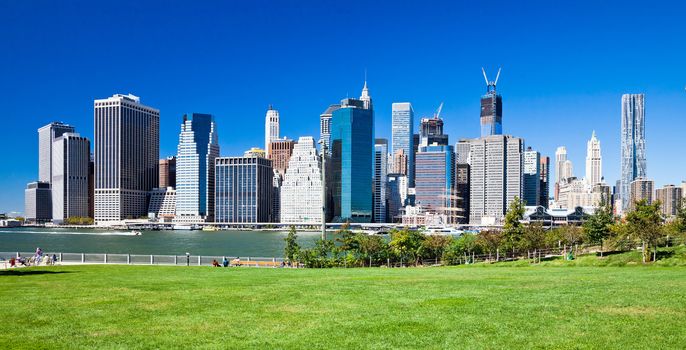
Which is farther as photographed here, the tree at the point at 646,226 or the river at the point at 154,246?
the river at the point at 154,246

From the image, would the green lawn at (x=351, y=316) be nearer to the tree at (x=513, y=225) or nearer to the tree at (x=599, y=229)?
Answer: the tree at (x=513, y=225)

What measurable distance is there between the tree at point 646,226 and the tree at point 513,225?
9.61 metres

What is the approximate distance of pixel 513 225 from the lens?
5081 cm

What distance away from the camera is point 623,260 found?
36.4 metres

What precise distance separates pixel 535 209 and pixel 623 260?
160863 mm

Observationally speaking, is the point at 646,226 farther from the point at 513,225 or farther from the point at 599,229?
the point at 599,229

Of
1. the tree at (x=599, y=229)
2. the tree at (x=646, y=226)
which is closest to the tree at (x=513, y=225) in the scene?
the tree at (x=599, y=229)

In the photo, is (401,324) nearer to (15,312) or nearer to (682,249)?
(15,312)

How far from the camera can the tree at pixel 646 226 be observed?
36906 millimetres

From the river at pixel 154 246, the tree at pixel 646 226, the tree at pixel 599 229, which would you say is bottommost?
the river at pixel 154 246

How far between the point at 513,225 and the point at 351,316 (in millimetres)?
41649

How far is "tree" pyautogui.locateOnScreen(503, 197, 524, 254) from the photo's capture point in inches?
1959

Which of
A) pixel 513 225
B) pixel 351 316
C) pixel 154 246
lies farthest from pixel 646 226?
pixel 154 246

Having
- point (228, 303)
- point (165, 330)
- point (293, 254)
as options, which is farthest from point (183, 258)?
point (165, 330)
